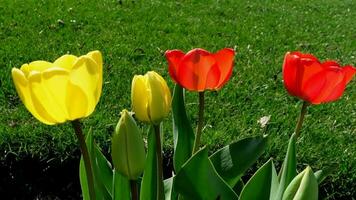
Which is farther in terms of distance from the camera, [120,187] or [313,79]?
[120,187]

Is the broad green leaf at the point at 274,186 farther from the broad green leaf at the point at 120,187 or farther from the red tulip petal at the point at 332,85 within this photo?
the broad green leaf at the point at 120,187

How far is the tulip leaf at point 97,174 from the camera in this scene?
1.73 metres

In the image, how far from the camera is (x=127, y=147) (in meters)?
1.32

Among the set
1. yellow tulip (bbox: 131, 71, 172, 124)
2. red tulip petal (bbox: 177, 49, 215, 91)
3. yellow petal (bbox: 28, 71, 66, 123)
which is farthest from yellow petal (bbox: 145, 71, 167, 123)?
yellow petal (bbox: 28, 71, 66, 123)

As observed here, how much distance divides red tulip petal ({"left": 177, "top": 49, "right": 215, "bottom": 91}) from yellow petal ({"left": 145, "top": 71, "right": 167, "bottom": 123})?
101mm

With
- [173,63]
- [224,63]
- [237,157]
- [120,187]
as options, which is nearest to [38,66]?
[173,63]

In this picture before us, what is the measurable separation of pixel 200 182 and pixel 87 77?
1.65 ft

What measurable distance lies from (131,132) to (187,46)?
401 centimetres

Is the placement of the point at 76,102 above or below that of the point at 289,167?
above

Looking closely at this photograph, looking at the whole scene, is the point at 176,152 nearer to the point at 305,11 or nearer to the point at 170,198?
the point at 170,198

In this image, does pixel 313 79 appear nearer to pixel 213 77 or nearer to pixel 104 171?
Answer: pixel 213 77

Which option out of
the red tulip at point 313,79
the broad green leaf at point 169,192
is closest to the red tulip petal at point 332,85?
the red tulip at point 313,79

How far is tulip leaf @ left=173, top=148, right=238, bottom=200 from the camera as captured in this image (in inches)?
61.2

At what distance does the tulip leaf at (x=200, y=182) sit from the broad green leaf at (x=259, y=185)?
0.18ft
